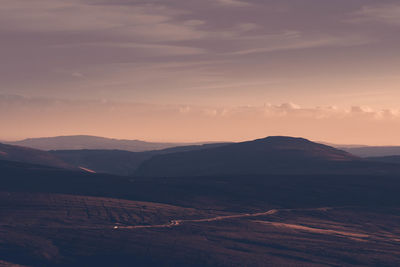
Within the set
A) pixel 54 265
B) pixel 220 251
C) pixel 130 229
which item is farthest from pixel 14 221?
pixel 220 251

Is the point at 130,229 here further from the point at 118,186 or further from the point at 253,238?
the point at 118,186

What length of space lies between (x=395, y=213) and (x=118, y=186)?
6123cm

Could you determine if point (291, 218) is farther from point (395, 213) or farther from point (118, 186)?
point (118, 186)

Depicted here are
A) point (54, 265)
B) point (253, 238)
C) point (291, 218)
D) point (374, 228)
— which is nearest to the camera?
point (54, 265)

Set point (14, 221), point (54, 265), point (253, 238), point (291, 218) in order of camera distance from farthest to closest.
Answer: point (291, 218) < point (14, 221) < point (253, 238) < point (54, 265)

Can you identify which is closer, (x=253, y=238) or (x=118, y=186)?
(x=253, y=238)

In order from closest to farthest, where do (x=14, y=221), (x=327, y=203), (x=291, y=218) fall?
(x=14, y=221) → (x=291, y=218) → (x=327, y=203)

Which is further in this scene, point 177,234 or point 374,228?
point 374,228

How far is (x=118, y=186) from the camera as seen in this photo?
123 metres

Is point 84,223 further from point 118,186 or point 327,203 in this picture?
point 327,203

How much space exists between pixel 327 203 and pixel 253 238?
140 feet

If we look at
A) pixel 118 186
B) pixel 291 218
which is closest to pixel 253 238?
pixel 291 218

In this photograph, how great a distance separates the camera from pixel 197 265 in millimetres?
60656

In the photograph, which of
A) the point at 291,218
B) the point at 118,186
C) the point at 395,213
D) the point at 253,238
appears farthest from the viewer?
the point at 118,186
